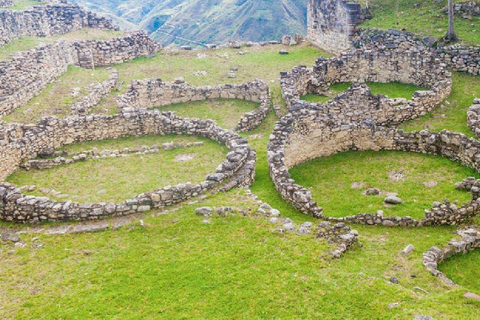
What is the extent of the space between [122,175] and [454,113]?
17.6 m

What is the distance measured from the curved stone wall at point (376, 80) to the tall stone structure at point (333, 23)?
7.42 m

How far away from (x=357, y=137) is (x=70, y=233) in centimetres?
1354

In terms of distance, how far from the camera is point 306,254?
1480cm

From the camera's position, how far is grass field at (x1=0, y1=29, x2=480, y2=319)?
1290 cm

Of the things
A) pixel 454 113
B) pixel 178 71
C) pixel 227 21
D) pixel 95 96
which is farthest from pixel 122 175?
pixel 227 21

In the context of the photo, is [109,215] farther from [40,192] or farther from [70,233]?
[40,192]

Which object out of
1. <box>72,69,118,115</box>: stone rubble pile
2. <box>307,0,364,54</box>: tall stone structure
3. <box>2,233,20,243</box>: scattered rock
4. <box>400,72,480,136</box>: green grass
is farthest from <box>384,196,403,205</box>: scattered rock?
<box>307,0,364,54</box>: tall stone structure

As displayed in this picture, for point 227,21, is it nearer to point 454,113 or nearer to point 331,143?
point 454,113

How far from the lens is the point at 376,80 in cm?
3275

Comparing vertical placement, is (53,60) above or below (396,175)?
above

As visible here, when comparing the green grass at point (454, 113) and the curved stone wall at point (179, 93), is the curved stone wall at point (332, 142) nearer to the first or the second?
the green grass at point (454, 113)

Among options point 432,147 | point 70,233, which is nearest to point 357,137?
point 432,147

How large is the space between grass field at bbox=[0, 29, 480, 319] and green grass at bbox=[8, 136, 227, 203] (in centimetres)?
16

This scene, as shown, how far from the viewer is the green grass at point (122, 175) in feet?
66.0
